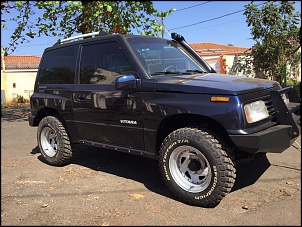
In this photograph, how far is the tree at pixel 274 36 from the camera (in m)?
13.2

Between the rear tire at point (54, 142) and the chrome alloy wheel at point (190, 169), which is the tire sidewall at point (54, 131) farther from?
the chrome alloy wheel at point (190, 169)

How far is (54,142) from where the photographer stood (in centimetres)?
547

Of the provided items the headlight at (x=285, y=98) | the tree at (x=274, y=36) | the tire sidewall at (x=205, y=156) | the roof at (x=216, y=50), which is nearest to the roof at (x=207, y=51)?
the roof at (x=216, y=50)

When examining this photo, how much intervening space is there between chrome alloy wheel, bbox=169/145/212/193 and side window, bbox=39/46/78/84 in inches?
83.2

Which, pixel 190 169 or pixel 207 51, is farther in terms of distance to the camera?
pixel 207 51

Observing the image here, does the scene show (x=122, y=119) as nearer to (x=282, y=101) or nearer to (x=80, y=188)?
(x=80, y=188)

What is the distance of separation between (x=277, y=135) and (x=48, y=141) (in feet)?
12.2

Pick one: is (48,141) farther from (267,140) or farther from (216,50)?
(216,50)

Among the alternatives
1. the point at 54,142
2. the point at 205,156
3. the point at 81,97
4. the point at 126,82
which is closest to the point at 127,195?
the point at 205,156

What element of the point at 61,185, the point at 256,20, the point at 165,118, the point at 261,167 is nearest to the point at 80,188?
the point at 61,185

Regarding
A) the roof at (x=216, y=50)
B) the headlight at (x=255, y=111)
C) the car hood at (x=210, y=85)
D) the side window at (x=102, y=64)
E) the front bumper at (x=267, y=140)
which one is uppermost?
the roof at (x=216, y=50)

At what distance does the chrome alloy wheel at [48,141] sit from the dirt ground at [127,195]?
0.25 meters

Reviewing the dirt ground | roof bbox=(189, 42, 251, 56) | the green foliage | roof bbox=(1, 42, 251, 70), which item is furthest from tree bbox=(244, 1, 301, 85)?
the green foliage

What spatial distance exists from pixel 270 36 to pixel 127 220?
12478 mm
